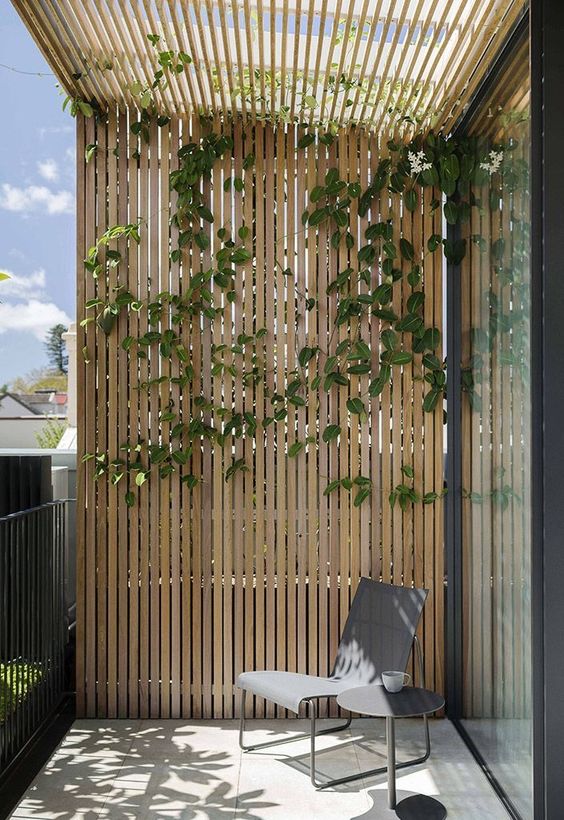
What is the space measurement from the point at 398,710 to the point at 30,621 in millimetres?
1940

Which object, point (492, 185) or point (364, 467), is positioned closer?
point (492, 185)

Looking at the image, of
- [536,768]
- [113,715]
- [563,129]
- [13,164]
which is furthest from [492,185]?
[13,164]

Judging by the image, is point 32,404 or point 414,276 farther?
point 32,404

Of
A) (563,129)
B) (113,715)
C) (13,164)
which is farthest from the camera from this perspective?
(13,164)

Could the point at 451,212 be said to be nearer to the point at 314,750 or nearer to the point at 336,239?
the point at 336,239

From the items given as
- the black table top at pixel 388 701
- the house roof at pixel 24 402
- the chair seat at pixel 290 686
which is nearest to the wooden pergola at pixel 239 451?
the chair seat at pixel 290 686

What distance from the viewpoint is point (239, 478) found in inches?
191

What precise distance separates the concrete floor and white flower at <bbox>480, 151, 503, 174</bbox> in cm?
296

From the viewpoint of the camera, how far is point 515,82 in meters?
3.58

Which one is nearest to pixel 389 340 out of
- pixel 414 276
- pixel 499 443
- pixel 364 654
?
pixel 414 276

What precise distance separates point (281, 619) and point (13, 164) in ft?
44.9

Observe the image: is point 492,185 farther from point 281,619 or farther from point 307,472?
point 281,619

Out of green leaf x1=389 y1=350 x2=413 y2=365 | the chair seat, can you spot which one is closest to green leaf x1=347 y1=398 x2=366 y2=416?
green leaf x1=389 y1=350 x2=413 y2=365

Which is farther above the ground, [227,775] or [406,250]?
[406,250]
